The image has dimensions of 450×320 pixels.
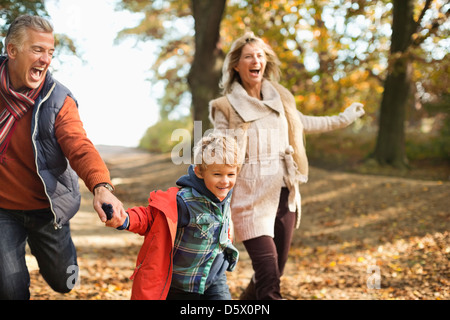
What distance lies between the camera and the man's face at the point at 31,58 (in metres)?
2.60

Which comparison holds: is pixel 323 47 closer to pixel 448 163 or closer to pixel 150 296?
pixel 448 163

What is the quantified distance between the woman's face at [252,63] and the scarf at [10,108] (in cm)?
163

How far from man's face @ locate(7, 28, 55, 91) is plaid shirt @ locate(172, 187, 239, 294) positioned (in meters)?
1.13

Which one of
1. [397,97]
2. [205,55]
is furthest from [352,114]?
[397,97]

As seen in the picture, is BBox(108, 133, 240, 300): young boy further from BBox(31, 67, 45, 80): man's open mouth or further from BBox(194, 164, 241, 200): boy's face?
BBox(31, 67, 45, 80): man's open mouth

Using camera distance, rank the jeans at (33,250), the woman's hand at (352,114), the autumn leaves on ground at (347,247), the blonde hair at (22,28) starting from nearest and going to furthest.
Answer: the blonde hair at (22,28), the jeans at (33,250), the woman's hand at (352,114), the autumn leaves on ground at (347,247)

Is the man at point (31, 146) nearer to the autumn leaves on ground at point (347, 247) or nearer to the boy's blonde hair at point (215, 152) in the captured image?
the boy's blonde hair at point (215, 152)

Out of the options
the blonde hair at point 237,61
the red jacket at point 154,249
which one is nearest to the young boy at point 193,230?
the red jacket at point 154,249

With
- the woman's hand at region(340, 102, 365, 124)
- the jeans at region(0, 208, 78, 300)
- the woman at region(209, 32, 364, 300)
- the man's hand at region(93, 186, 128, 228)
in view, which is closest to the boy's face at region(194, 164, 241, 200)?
the man's hand at region(93, 186, 128, 228)

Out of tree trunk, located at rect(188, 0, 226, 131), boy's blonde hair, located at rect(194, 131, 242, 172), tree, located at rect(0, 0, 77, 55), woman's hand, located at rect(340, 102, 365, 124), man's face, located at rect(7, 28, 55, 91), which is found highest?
tree trunk, located at rect(188, 0, 226, 131)

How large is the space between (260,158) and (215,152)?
0.95 metres

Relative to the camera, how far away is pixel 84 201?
985 cm

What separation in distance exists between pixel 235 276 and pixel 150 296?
11.8 feet

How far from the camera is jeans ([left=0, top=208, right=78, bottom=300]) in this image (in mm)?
2703
